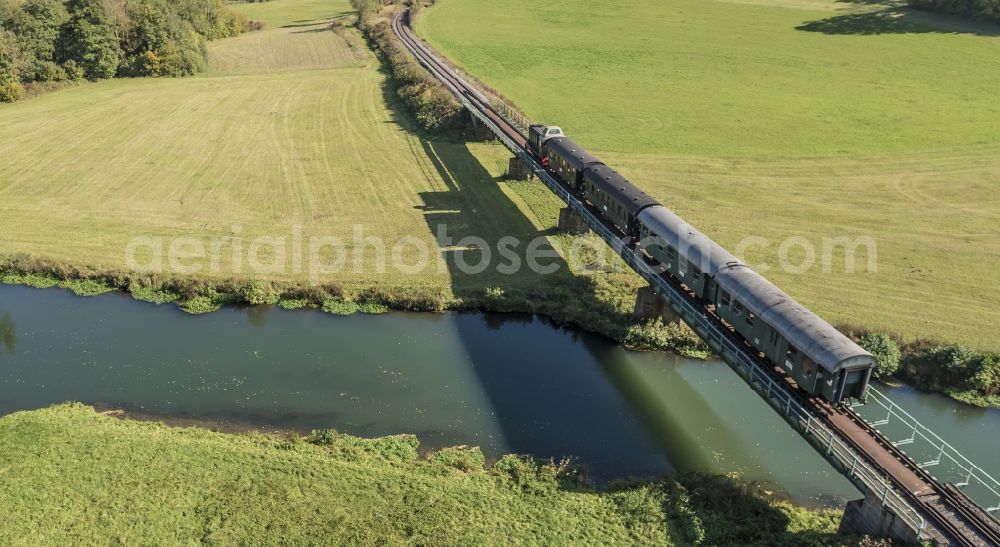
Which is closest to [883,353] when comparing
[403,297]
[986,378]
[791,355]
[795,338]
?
[986,378]

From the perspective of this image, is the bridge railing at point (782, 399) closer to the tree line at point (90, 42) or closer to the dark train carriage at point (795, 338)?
the dark train carriage at point (795, 338)

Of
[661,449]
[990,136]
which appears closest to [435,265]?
[661,449]

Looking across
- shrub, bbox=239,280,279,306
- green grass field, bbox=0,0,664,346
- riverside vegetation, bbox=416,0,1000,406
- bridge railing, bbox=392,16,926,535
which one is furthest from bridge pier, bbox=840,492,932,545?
shrub, bbox=239,280,279,306

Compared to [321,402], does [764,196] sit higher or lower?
higher

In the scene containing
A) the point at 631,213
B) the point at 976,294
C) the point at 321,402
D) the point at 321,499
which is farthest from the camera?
the point at 976,294

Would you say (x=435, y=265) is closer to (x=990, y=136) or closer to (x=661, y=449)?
(x=661, y=449)

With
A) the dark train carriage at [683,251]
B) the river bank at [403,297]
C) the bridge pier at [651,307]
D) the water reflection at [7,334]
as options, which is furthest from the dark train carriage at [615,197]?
the water reflection at [7,334]
